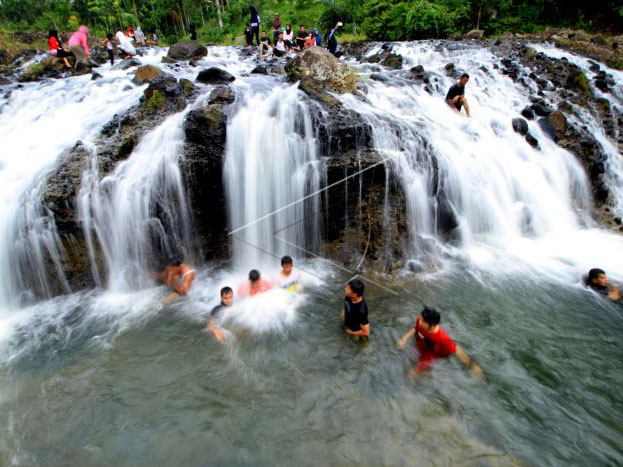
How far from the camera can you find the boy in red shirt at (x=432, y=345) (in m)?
4.55

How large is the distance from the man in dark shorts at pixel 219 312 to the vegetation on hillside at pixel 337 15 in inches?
853

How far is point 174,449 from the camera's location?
3697 millimetres

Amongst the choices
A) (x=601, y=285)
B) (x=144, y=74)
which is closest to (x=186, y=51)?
(x=144, y=74)

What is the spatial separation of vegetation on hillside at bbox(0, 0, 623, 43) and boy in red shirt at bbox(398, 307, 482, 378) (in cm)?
2176

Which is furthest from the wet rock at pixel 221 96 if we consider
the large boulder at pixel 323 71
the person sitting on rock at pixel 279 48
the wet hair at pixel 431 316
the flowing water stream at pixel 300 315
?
the person sitting on rock at pixel 279 48

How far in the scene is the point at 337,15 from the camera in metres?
27.0

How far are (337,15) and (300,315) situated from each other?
28108mm

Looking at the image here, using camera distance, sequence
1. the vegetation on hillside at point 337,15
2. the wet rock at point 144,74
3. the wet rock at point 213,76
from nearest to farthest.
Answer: the wet rock at point 213,76
the wet rock at point 144,74
the vegetation on hillside at point 337,15

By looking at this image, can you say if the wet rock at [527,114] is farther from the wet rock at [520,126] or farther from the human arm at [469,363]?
the human arm at [469,363]

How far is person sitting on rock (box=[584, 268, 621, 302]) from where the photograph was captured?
592 cm

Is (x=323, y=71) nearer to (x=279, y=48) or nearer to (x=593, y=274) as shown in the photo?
(x=593, y=274)

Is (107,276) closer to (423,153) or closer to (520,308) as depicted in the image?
(423,153)

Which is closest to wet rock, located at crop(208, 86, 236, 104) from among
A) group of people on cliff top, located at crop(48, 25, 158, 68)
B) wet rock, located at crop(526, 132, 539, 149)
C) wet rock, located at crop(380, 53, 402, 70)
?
wet rock, located at crop(526, 132, 539, 149)

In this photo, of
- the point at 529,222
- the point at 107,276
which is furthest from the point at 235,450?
the point at 529,222
